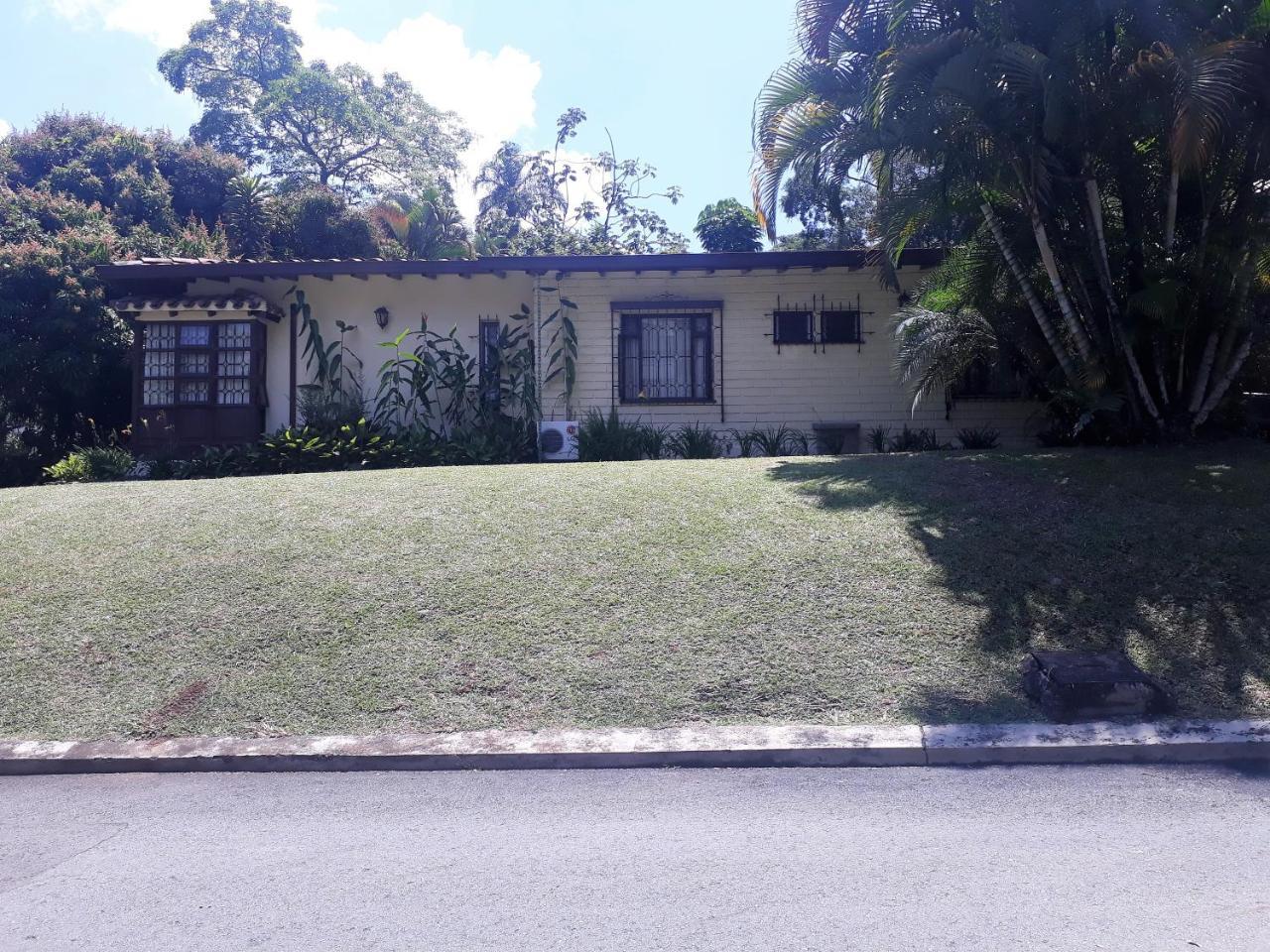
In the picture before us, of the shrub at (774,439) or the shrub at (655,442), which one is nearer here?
the shrub at (655,442)

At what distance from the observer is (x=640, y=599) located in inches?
293

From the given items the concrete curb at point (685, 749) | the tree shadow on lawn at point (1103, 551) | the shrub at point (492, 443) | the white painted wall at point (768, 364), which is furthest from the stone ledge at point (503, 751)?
the white painted wall at point (768, 364)

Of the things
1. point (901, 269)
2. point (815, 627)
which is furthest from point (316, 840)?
point (901, 269)

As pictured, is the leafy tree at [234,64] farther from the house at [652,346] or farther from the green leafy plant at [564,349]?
the green leafy plant at [564,349]

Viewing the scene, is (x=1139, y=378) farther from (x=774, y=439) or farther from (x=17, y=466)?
(x=17, y=466)

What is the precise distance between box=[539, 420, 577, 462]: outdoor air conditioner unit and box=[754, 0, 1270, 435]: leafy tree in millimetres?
4555

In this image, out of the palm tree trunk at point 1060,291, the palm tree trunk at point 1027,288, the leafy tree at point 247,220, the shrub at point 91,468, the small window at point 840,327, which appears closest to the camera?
the palm tree trunk at point 1060,291

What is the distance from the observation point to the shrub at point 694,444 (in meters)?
14.0

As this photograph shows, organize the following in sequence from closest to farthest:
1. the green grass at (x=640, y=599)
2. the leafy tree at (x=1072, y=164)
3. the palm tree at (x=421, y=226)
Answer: the green grass at (x=640, y=599) → the leafy tree at (x=1072, y=164) → the palm tree at (x=421, y=226)

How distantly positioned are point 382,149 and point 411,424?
23229 mm

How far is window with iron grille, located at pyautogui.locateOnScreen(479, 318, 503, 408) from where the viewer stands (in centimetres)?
1489

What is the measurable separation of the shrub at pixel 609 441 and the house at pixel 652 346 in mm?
760

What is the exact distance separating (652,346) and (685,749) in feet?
33.0

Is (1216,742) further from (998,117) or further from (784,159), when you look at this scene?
(784,159)
